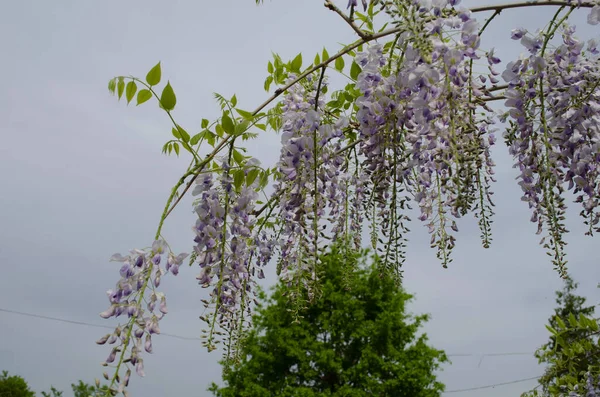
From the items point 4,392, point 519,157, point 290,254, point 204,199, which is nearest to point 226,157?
point 204,199

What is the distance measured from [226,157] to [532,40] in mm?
1225

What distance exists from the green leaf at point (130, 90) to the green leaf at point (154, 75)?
78mm

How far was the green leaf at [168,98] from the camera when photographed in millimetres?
2027

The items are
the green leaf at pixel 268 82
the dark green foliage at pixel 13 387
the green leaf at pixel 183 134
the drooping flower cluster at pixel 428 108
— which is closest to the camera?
the drooping flower cluster at pixel 428 108

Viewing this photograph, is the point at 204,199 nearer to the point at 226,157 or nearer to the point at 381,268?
the point at 226,157

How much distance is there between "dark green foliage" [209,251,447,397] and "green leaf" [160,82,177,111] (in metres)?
13.5

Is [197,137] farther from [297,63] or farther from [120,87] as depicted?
[297,63]

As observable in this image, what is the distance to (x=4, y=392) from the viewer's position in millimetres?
19031

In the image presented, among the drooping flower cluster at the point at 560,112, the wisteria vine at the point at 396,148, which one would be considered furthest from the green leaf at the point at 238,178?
the drooping flower cluster at the point at 560,112

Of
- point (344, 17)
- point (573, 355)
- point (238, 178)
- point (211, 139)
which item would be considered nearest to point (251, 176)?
point (238, 178)

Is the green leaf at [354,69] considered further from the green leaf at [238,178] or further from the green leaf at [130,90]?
the green leaf at [130,90]

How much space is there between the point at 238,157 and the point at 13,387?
2045 centimetres

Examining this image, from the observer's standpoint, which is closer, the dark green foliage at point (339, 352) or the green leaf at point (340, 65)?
the green leaf at point (340, 65)

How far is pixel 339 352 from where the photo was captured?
16.5 meters
